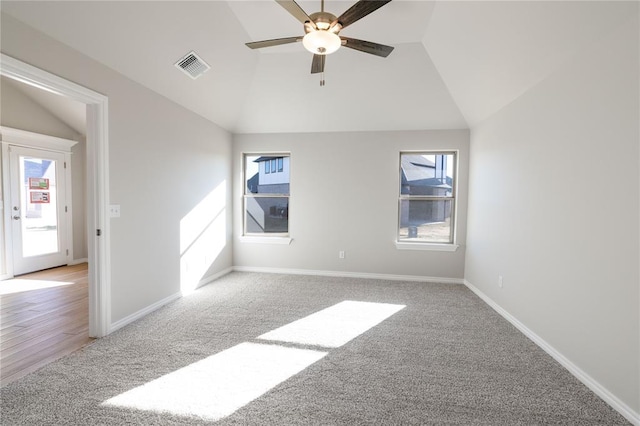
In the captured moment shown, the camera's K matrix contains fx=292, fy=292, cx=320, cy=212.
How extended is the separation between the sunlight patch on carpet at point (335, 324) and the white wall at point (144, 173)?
1.54 meters

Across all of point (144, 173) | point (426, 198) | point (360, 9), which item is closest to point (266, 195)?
point (144, 173)

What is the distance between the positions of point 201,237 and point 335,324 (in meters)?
2.40

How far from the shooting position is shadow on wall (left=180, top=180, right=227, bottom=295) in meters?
3.90

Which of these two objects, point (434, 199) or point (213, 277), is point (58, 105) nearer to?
point (213, 277)

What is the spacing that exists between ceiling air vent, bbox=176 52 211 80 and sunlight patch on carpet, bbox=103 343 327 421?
2.92 metres

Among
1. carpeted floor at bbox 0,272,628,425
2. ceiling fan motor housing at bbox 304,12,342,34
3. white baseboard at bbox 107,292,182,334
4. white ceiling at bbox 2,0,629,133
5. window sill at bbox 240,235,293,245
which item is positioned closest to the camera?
carpeted floor at bbox 0,272,628,425

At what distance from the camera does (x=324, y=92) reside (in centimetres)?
418

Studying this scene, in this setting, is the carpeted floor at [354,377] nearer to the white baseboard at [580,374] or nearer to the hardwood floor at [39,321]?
the white baseboard at [580,374]

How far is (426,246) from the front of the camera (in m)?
4.70

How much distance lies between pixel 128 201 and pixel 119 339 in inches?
51.2

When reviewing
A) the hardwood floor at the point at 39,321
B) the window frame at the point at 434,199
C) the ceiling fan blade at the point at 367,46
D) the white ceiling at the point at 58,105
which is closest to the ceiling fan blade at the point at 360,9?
the ceiling fan blade at the point at 367,46

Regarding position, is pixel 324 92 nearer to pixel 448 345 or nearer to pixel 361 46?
pixel 361 46

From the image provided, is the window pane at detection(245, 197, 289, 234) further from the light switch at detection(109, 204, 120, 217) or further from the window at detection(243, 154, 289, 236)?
the light switch at detection(109, 204, 120, 217)

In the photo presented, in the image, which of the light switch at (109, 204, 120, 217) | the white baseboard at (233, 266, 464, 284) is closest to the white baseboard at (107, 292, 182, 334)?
the light switch at (109, 204, 120, 217)
